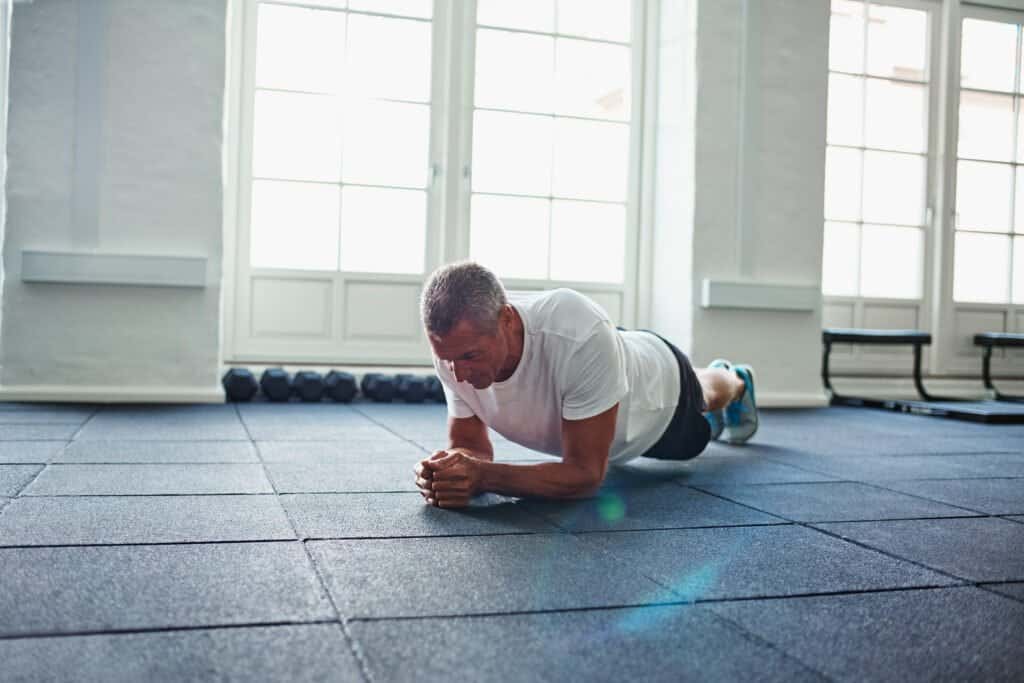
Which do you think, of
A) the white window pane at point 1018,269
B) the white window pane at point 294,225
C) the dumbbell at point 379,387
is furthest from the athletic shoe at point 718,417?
the white window pane at point 1018,269

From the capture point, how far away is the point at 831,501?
2.54m

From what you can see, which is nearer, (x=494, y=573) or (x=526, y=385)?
(x=494, y=573)

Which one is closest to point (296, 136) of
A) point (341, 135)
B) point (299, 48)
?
point (341, 135)

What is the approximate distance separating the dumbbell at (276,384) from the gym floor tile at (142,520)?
2.76m

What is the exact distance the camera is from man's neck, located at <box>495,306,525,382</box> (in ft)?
7.01

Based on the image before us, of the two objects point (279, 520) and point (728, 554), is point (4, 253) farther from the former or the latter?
point (728, 554)

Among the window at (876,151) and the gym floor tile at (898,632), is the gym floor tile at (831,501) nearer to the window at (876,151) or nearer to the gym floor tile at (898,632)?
the gym floor tile at (898,632)

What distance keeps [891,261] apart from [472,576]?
5.58m

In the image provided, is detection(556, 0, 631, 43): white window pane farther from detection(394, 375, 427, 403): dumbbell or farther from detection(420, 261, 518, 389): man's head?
detection(420, 261, 518, 389): man's head

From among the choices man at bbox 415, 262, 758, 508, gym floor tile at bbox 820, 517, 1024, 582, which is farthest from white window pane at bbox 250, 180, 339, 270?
gym floor tile at bbox 820, 517, 1024, 582

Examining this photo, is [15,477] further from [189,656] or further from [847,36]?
[847,36]

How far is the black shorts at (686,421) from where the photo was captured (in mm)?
2787

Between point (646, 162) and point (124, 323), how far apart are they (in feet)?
10.7

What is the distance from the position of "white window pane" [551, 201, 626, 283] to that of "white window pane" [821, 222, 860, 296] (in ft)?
4.56
